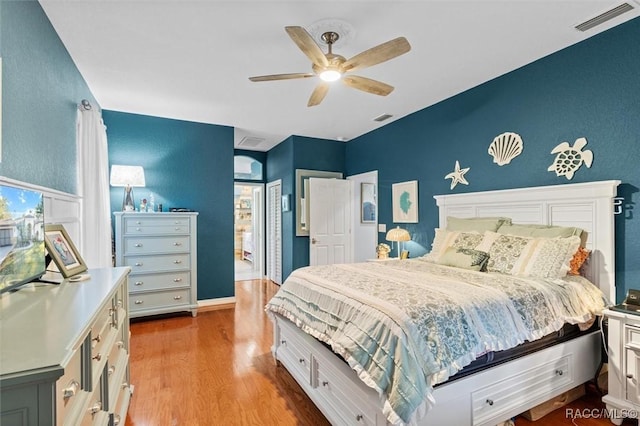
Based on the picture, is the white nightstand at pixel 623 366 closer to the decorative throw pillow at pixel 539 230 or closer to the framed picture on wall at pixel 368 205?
the decorative throw pillow at pixel 539 230

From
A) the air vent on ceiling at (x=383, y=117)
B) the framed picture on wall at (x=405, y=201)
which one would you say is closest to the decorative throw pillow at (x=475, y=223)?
the framed picture on wall at (x=405, y=201)

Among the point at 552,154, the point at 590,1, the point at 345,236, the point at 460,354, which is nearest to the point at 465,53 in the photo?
the point at 590,1

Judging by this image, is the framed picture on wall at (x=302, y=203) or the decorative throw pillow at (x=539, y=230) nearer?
the decorative throw pillow at (x=539, y=230)

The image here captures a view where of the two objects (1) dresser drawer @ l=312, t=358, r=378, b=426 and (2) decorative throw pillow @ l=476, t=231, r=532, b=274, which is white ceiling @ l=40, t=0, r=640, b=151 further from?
(1) dresser drawer @ l=312, t=358, r=378, b=426

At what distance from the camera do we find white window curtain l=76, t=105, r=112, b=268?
296cm

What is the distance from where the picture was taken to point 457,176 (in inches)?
143

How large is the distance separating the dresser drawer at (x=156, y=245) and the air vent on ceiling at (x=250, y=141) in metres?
2.16

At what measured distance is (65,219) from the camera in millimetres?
2512

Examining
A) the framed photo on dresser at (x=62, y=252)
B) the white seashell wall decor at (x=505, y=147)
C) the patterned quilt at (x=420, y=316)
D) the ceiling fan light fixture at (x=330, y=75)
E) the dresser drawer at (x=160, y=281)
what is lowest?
the dresser drawer at (x=160, y=281)

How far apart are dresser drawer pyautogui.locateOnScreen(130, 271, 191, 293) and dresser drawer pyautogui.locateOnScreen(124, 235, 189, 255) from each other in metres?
0.30

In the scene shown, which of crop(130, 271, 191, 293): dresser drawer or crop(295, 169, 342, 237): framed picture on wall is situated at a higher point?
crop(295, 169, 342, 237): framed picture on wall

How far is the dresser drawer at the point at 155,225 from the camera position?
372 cm

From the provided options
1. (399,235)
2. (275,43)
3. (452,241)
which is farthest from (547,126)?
(275,43)

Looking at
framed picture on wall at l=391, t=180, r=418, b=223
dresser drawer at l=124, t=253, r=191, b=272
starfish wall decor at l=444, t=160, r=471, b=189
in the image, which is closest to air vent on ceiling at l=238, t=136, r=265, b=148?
dresser drawer at l=124, t=253, r=191, b=272
